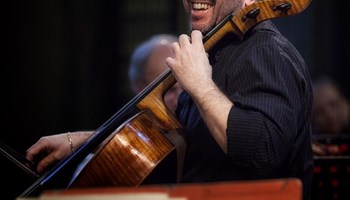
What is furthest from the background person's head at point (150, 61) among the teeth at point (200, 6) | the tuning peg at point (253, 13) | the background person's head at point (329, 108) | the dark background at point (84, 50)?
the tuning peg at point (253, 13)

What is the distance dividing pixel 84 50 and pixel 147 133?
3536mm

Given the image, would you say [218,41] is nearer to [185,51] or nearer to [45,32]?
[185,51]

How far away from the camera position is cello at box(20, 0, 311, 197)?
7.39 feet

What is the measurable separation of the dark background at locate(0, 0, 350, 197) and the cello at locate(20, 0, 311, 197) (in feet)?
10.5

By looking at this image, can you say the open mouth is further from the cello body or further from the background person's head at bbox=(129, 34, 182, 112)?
the background person's head at bbox=(129, 34, 182, 112)

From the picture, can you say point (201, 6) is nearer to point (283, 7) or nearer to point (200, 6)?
point (200, 6)

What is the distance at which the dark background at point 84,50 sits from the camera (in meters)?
5.56

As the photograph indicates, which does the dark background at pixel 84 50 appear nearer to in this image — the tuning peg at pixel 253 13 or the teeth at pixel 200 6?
the teeth at pixel 200 6

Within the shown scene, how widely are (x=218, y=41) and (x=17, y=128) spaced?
3472 millimetres

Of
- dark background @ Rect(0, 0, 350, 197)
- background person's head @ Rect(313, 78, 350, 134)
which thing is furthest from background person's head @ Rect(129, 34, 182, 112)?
dark background @ Rect(0, 0, 350, 197)

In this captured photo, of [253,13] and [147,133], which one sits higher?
[253,13]

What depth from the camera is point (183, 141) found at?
7.75 feet

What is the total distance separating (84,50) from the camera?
577 cm

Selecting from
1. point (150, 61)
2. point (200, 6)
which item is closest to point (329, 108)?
point (150, 61)
